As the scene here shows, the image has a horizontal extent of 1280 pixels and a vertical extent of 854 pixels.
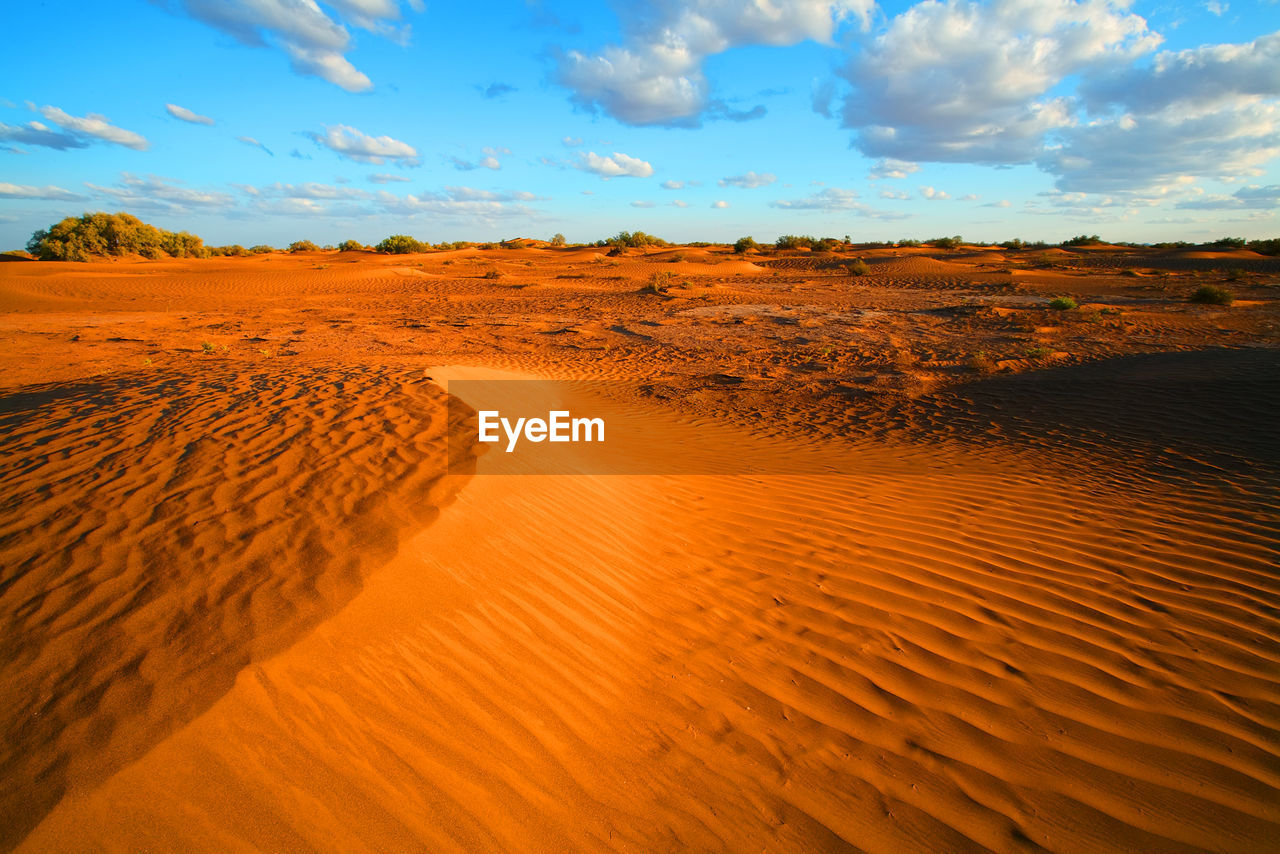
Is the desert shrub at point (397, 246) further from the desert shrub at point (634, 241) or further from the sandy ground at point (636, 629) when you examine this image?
the sandy ground at point (636, 629)

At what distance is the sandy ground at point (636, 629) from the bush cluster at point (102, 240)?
107 ft

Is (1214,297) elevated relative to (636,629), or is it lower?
elevated

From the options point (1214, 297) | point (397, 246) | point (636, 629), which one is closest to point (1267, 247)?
point (1214, 297)

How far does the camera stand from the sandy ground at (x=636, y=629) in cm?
223

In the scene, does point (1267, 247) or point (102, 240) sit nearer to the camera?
point (1267, 247)

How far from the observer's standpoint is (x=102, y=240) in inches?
1233

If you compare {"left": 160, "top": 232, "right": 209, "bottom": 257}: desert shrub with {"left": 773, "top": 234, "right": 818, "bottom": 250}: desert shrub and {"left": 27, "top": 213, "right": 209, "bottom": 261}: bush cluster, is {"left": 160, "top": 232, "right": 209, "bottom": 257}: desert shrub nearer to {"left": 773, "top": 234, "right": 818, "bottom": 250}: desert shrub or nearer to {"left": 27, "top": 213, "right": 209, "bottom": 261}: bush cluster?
{"left": 27, "top": 213, "right": 209, "bottom": 261}: bush cluster

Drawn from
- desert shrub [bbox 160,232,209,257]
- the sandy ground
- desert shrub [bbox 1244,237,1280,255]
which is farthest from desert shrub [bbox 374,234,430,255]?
desert shrub [bbox 1244,237,1280,255]

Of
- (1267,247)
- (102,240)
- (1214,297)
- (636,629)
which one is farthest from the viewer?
(102,240)

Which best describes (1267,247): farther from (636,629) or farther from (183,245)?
(183,245)

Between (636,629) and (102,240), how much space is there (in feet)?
139

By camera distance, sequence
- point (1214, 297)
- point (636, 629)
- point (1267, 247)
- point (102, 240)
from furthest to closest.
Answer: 1. point (102, 240)
2. point (1267, 247)
3. point (1214, 297)
4. point (636, 629)

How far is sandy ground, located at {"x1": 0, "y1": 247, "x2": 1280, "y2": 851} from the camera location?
7.31 ft

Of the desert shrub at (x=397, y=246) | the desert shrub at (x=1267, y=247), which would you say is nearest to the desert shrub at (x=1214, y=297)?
the desert shrub at (x=1267, y=247)
